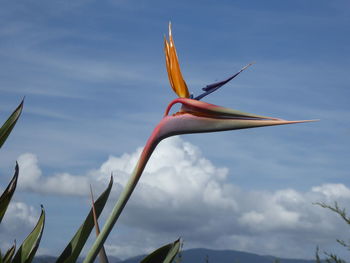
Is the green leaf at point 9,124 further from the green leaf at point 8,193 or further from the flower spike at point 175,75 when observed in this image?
the flower spike at point 175,75

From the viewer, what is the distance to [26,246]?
202 cm

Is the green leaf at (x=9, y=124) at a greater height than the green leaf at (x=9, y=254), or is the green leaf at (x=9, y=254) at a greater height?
the green leaf at (x=9, y=124)

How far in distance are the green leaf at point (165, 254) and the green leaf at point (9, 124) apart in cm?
70

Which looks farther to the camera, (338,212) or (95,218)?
(338,212)

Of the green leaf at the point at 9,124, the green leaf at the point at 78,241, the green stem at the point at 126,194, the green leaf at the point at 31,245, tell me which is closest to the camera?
the green stem at the point at 126,194

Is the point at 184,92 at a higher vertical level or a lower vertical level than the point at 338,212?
higher

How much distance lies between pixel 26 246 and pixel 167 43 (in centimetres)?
88

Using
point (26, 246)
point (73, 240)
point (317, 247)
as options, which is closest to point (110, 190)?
point (73, 240)

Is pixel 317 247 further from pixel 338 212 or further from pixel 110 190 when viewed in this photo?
pixel 110 190

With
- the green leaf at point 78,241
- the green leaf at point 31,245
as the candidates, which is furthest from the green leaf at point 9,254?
the green leaf at point 78,241

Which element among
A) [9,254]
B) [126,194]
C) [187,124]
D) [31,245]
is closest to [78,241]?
[31,245]

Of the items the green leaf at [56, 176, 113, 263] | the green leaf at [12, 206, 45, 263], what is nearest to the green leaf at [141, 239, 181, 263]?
the green leaf at [56, 176, 113, 263]

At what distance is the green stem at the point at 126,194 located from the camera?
4.98 feet

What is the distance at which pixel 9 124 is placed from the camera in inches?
85.2
